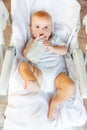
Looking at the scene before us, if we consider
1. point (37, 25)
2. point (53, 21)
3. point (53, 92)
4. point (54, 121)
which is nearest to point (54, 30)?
point (53, 21)

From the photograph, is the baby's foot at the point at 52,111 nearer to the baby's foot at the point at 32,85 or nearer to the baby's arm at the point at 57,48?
the baby's foot at the point at 32,85

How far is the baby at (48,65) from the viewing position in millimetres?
1147

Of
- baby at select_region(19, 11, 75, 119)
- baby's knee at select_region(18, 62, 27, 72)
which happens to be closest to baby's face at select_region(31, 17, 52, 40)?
baby at select_region(19, 11, 75, 119)

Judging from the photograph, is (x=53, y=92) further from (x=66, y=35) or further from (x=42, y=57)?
(x=66, y=35)

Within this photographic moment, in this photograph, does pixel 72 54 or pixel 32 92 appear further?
pixel 72 54

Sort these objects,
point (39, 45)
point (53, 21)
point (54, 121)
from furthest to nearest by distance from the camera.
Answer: point (53, 21)
point (39, 45)
point (54, 121)

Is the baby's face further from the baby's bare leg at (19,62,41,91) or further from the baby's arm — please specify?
the baby's bare leg at (19,62,41,91)

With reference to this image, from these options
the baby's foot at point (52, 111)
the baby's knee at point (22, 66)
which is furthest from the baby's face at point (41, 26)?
the baby's foot at point (52, 111)

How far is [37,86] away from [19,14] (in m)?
0.37

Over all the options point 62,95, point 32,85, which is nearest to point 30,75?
point 32,85

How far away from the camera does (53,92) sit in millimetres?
1229

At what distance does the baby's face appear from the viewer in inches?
50.0

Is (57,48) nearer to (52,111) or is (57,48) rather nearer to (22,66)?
(22,66)

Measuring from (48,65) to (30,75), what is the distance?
0.50ft
